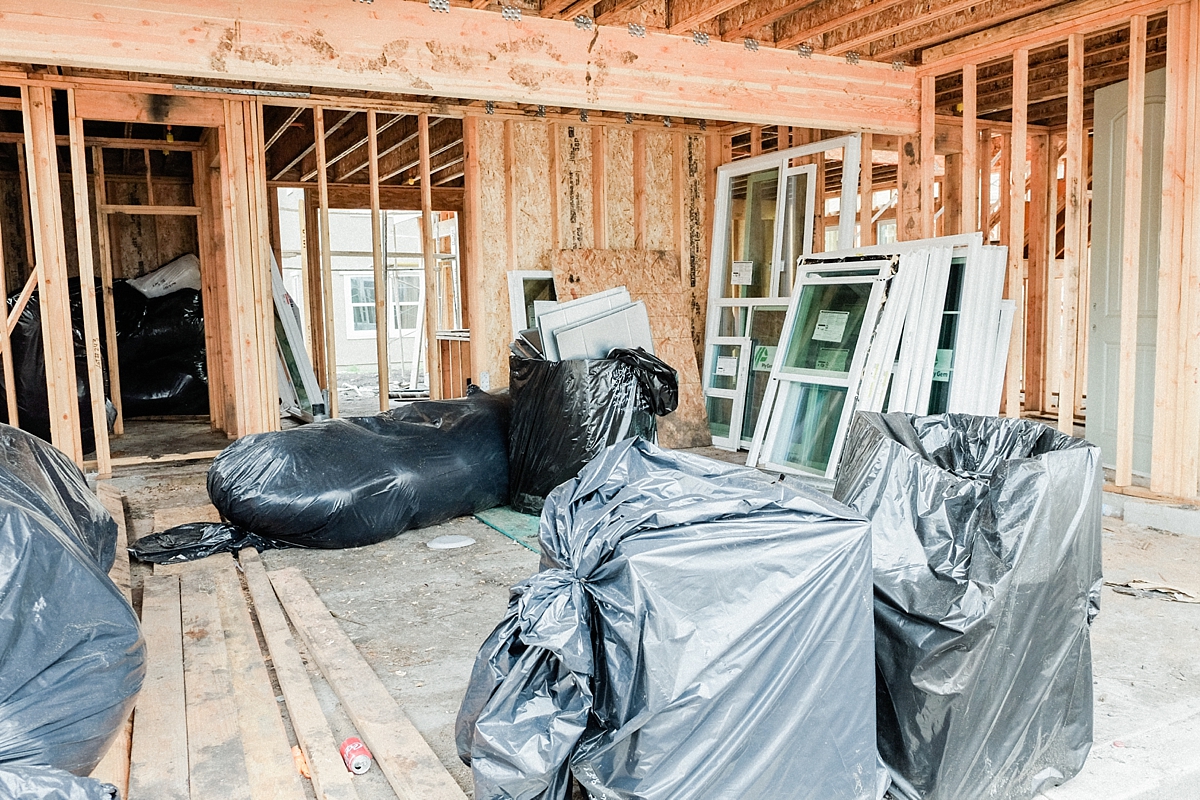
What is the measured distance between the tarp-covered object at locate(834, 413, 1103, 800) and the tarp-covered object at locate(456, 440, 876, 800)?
0.16 meters

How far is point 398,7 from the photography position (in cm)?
386

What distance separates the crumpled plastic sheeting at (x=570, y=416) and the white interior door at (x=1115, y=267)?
2.94 meters

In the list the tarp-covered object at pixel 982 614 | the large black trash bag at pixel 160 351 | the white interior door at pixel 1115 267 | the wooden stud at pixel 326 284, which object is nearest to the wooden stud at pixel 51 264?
the wooden stud at pixel 326 284

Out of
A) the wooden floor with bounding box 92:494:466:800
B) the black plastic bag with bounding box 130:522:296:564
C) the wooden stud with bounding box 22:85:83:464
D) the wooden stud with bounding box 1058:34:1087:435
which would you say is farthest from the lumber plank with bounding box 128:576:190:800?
the wooden stud with bounding box 1058:34:1087:435

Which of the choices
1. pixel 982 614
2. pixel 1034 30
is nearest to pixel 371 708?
pixel 982 614

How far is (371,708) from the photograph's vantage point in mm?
2402

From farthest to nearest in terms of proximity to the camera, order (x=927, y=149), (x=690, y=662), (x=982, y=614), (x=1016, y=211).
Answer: (x=927, y=149)
(x=1016, y=211)
(x=982, y=614)
(x=690, y=662)

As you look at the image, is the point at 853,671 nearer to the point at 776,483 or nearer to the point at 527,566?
the point at 776,483

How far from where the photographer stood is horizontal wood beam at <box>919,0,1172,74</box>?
173 inches

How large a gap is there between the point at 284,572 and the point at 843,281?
11.9 ft

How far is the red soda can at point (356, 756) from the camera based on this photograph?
2.13m

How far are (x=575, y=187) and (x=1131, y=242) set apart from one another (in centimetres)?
356

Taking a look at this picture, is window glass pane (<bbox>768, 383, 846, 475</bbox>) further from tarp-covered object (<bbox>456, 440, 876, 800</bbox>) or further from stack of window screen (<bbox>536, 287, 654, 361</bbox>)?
tarp-covered object (<bbox>456, 440, 876, 800</bbox>)

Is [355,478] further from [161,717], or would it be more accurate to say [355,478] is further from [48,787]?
[48,787]
